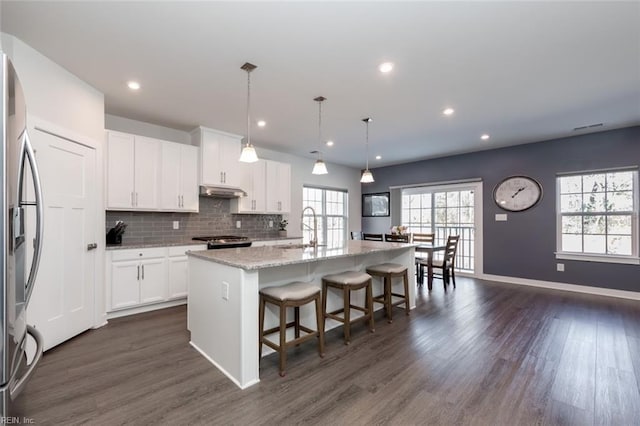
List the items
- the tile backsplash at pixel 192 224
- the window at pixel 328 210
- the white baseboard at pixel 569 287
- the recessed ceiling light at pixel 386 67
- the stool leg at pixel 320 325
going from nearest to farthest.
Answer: the stool leg at pixel 320 325 → the recessed ceiling light at pixel 386 67 → the tile backsplash at pixel 192 224 → the white baseboard at pixel 569 287 → the window at pixel 328 210

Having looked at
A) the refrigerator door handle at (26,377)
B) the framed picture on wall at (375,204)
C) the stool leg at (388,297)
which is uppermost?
the framed picture on wall at (375,204)

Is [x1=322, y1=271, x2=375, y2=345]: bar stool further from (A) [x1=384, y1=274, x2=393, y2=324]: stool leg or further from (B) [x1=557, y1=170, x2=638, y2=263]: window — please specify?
(B) [x1=557, y1=170, x2=638, y2=263]: window

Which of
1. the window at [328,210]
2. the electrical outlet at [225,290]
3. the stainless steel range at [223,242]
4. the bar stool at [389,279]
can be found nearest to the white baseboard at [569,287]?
the bar stool at [389,279]

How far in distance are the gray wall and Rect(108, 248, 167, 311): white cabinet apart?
5472 millimetres

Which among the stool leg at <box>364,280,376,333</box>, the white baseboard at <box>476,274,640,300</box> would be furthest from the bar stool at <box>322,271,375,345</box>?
the white baseboard at <box>476,274,640,300</box>

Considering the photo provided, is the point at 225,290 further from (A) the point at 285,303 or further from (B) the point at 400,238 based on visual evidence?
(B) the point at 400,238

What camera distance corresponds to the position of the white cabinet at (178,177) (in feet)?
13.5

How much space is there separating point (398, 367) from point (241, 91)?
3.04 meters

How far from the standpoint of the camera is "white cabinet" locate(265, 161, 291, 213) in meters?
5.43

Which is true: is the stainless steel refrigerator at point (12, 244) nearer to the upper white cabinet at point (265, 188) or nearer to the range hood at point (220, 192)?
the range hood at point (220, 192)

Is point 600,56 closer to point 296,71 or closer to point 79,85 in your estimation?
point 296,71

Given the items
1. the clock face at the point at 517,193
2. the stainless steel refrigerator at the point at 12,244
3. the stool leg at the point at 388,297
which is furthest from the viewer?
the clock face at the point at 517,193

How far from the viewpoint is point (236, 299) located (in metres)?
2.15

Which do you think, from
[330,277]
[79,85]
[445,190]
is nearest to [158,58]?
[79,85]
